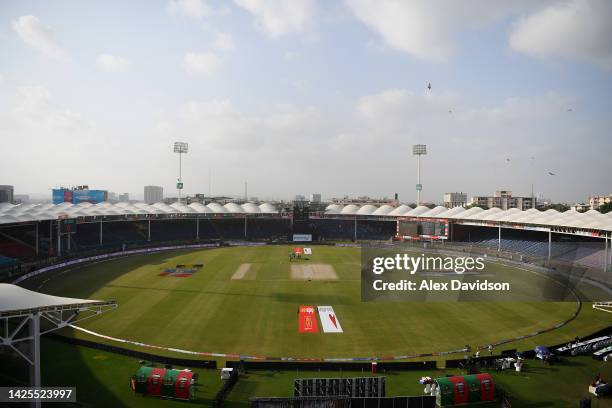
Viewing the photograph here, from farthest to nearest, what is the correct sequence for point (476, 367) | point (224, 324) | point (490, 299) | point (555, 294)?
point (555, 294), point (490, 299), point (224, 324), point (476, 367)

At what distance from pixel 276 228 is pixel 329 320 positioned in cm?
6256

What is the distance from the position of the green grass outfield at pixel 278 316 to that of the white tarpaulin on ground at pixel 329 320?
1.97 ft

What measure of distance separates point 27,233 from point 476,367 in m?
64.5

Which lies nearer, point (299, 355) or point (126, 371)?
point (126, 371)

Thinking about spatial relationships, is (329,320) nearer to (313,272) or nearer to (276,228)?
(313,272)

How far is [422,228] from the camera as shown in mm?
78312

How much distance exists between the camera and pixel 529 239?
67.6 m

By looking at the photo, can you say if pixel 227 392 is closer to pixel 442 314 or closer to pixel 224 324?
pixel 224 324

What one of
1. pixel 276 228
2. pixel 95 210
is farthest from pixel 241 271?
pixel 276 228

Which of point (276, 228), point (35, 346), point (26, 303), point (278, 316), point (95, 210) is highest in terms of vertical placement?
point (95, 210)

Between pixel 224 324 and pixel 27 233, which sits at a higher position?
pixel 27 233

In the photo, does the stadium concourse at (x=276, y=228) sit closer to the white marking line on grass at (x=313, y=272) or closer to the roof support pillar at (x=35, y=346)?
the white marking line on grass at (x=313, y=272)

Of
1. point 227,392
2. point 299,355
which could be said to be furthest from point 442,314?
point 227,392

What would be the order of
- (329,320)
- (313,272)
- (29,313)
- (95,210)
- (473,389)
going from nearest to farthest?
(29,313), (473,389), (329,320), (313,272), (95,210)
